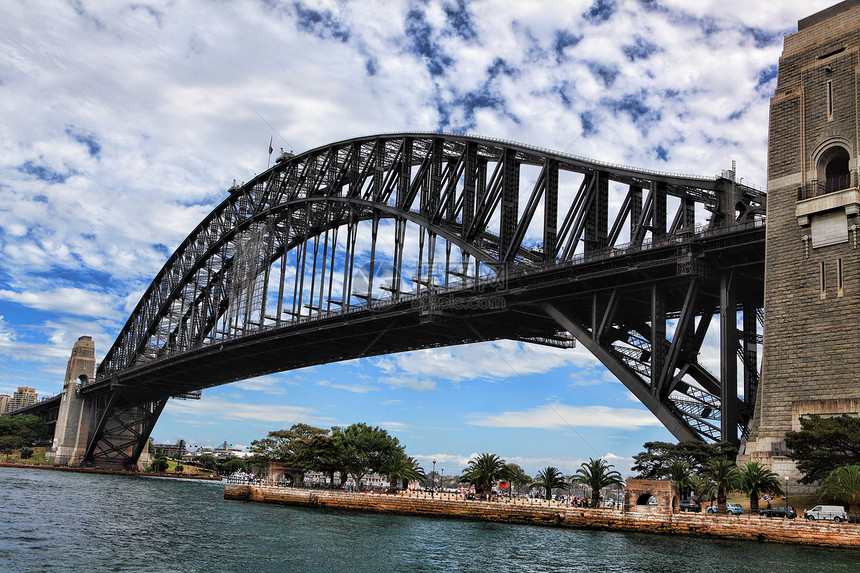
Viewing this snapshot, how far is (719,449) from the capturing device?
176 ft

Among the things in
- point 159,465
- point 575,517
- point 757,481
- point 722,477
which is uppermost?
point 722,477

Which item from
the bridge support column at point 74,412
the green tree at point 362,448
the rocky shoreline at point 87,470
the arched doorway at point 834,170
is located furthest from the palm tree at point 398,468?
the bridge support column at point 74,412

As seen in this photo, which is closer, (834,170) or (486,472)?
(834,170)

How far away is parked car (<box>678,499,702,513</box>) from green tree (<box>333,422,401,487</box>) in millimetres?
34982

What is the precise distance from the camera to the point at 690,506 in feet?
178

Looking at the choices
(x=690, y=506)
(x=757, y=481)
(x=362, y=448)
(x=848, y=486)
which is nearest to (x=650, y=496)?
(x=690, y=506)

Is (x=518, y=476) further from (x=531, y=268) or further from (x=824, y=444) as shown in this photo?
(x=824, y=444)

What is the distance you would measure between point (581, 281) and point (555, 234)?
10.1 meters

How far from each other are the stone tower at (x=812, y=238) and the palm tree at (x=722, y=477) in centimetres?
132

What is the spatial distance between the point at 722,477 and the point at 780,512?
397 cm

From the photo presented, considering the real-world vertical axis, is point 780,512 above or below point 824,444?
below

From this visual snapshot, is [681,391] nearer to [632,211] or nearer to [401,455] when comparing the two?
[632,211]

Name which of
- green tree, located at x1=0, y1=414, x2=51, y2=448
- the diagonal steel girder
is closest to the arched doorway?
the diagonal steel girder

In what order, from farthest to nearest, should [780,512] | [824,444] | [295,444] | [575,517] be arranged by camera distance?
[295,444], [575,517], [780,512], [824,444]
